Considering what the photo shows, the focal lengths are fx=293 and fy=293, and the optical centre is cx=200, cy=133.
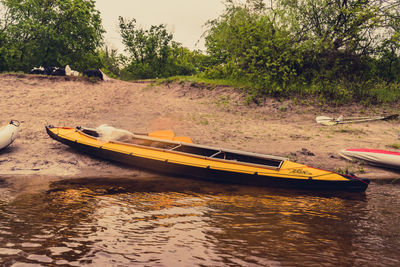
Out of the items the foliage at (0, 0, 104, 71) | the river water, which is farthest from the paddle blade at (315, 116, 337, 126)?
the foliage at (0, 0, 104, 71)

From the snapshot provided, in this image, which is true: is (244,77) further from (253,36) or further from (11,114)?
(11,114)

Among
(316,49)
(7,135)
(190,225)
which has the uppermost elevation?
(316,49)

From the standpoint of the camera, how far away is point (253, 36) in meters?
15.9

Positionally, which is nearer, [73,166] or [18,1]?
[73,166]

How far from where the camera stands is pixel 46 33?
76.9ft

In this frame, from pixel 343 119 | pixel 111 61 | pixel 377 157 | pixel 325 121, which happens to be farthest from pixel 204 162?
pixel 111 61

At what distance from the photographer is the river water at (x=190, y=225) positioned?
384cm

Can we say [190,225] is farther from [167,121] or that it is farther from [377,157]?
[167,121]

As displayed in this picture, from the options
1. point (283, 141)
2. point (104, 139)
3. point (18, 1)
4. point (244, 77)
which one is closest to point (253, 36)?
point (244, 77)

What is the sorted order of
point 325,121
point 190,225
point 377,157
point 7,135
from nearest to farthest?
point 190,225 < point 377,157 < point 7,135 < point 325,121

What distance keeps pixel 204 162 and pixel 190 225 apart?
2.67 meters

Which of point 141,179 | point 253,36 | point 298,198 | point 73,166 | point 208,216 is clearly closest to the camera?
point 208,216

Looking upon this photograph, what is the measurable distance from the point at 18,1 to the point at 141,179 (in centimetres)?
2308

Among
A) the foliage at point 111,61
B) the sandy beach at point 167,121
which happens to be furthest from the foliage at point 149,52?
the sandy beach at point 167,121
